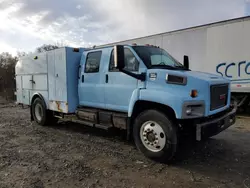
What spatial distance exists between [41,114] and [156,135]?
472 cm

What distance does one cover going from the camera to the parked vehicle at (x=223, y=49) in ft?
28.2

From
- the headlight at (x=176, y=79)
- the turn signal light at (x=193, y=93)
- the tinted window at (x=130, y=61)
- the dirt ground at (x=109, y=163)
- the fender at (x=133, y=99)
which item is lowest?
the dirt ground at (x=109, y=163)

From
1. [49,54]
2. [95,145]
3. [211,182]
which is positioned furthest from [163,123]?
[49,54]

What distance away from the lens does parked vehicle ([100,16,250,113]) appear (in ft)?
28.2

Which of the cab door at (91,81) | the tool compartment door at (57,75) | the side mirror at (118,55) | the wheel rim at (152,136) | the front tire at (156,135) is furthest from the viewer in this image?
the tool compartment door at (57,75)

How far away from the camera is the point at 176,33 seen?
1051cm

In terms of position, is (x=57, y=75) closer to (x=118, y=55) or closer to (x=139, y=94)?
(x=118, y=55)

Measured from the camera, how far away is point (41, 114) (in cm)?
762

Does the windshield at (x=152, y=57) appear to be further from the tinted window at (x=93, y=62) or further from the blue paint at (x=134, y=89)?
the tinted window at (x=93, y=62)

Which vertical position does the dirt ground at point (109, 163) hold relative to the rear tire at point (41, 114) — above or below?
below

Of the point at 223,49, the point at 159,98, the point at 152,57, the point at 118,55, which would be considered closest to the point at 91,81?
the point at 118,55

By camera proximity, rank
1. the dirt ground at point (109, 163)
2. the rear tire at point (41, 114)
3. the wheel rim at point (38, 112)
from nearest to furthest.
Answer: the dirt ground at point (109, 163)
the rear tire at point (41, 114)
the wheel rim at point (38, 112)

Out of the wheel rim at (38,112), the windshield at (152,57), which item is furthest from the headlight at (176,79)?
the wheel rim at (38,112)

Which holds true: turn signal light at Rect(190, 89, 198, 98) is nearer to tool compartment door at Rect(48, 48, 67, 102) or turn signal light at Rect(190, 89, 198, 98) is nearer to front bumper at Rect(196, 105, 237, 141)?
front bumper at Rect(196, 105, 237, 141)
